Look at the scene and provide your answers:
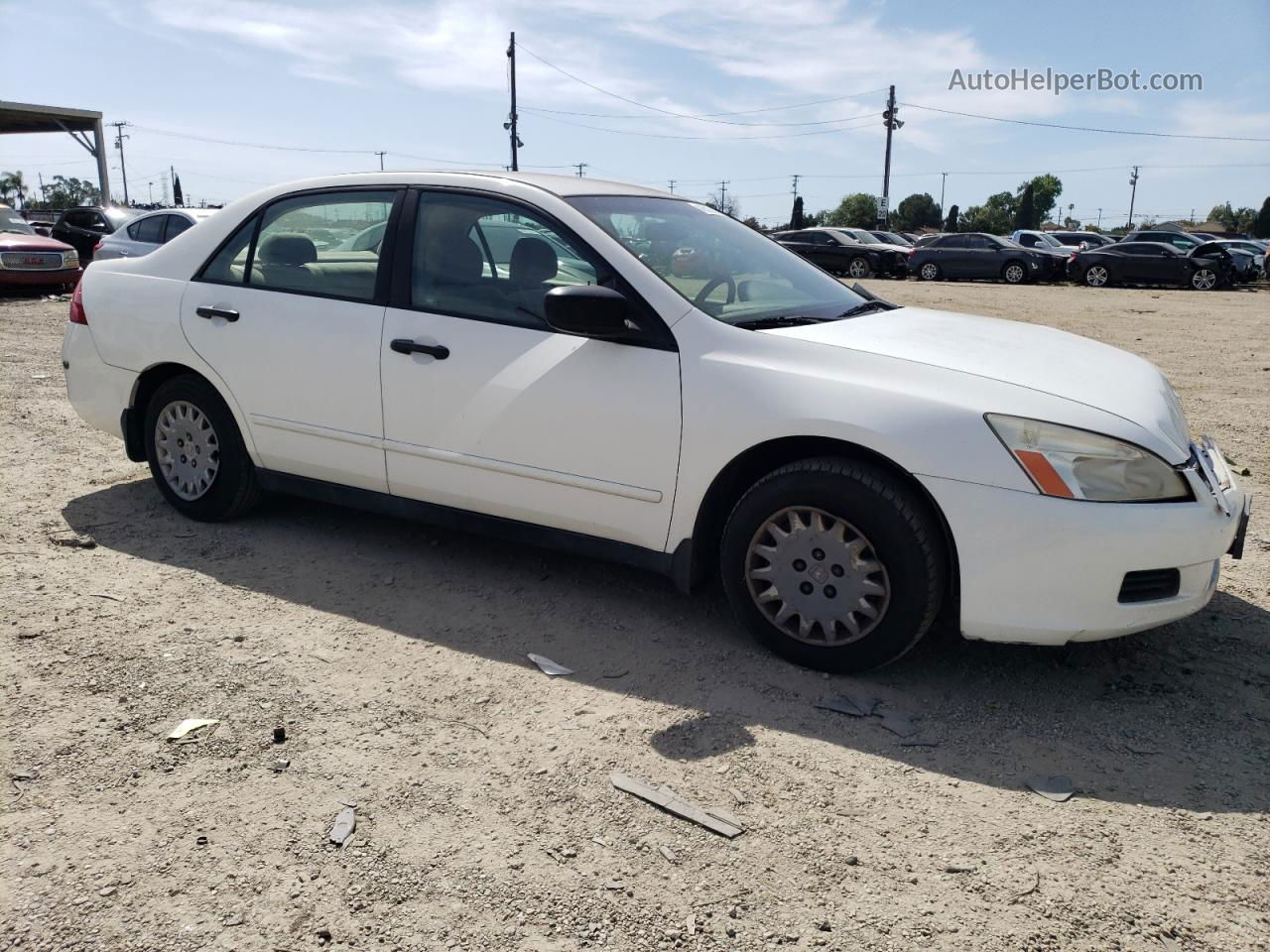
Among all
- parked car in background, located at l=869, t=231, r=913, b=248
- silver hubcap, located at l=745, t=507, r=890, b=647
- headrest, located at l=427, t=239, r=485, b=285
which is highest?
parked car in background, located at l=869, t=231, r=913, b=248

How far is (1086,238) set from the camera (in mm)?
41188

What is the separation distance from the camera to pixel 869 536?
10.9 ft

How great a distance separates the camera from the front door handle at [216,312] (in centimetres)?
462

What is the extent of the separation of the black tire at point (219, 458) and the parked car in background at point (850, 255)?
27.2 m

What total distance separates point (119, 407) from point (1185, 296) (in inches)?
954

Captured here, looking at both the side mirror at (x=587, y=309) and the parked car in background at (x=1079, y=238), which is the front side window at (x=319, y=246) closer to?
the side mirror at (x=587, y=309)

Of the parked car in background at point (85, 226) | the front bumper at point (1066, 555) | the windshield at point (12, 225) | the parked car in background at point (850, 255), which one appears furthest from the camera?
the parked car in background at point (850, 255)

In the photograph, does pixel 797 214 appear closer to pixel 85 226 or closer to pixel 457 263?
pixel 85 226

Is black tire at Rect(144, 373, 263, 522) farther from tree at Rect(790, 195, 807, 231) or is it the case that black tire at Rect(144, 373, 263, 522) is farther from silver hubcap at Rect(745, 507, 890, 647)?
tree at Rect(790, 195, 807, 231)

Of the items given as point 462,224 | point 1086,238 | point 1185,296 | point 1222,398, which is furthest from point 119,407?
point 1086,238

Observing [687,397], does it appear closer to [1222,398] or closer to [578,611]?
[578,611]

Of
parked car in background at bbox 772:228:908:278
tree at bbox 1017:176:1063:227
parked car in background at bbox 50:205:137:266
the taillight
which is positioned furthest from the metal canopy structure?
tree at bbox 1017:176:1063:227

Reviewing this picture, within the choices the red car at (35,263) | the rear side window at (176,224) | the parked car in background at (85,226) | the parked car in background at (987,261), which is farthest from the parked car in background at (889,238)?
the red car at (35,263)

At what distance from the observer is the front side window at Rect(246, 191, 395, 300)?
4.34 metres
